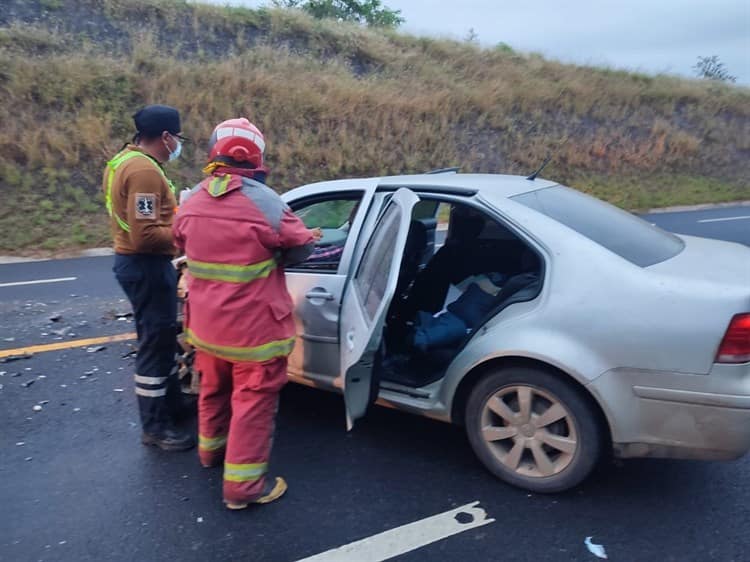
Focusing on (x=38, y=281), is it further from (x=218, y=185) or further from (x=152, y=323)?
(x=218, y=185)

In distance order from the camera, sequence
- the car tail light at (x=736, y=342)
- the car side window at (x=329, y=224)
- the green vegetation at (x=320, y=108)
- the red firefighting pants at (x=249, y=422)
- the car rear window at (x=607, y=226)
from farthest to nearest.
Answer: the green vegetation at (x=320, y=108) < the car side window at (x=329, y=224) < the car rear window at (x=607, y=226) < the red firefighting pants at (x=249, y=422) < the car tail light at (x=736, y=342)

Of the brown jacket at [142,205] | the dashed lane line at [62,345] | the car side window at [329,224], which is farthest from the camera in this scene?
the dashed lane line at [62,345]

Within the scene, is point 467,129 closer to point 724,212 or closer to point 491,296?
point 724,212

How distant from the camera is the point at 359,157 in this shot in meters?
15.7

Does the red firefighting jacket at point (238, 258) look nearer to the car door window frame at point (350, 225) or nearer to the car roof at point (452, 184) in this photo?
the car door window frame at point (350, 225)

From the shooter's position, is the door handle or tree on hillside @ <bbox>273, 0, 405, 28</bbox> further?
tree on hillside @ <bbox>273, 0, 405, 28</bbox>

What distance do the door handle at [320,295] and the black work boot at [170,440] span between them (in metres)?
1.05

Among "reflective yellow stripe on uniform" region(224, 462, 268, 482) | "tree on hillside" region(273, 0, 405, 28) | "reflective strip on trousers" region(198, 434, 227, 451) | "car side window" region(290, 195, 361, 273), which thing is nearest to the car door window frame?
"car side window" region(290, 195, 361, 273)

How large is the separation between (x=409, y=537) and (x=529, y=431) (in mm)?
741

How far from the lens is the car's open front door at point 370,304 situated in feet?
8.89

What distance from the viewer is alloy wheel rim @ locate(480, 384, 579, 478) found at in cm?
288

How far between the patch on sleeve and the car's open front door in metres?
1.11

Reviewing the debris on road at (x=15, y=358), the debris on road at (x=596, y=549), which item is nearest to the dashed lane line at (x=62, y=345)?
the debris on road at (x=15, y=358)

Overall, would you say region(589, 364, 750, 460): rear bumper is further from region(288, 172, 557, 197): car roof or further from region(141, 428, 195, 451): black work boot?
region(141, 428, 195, 451): black work boot
